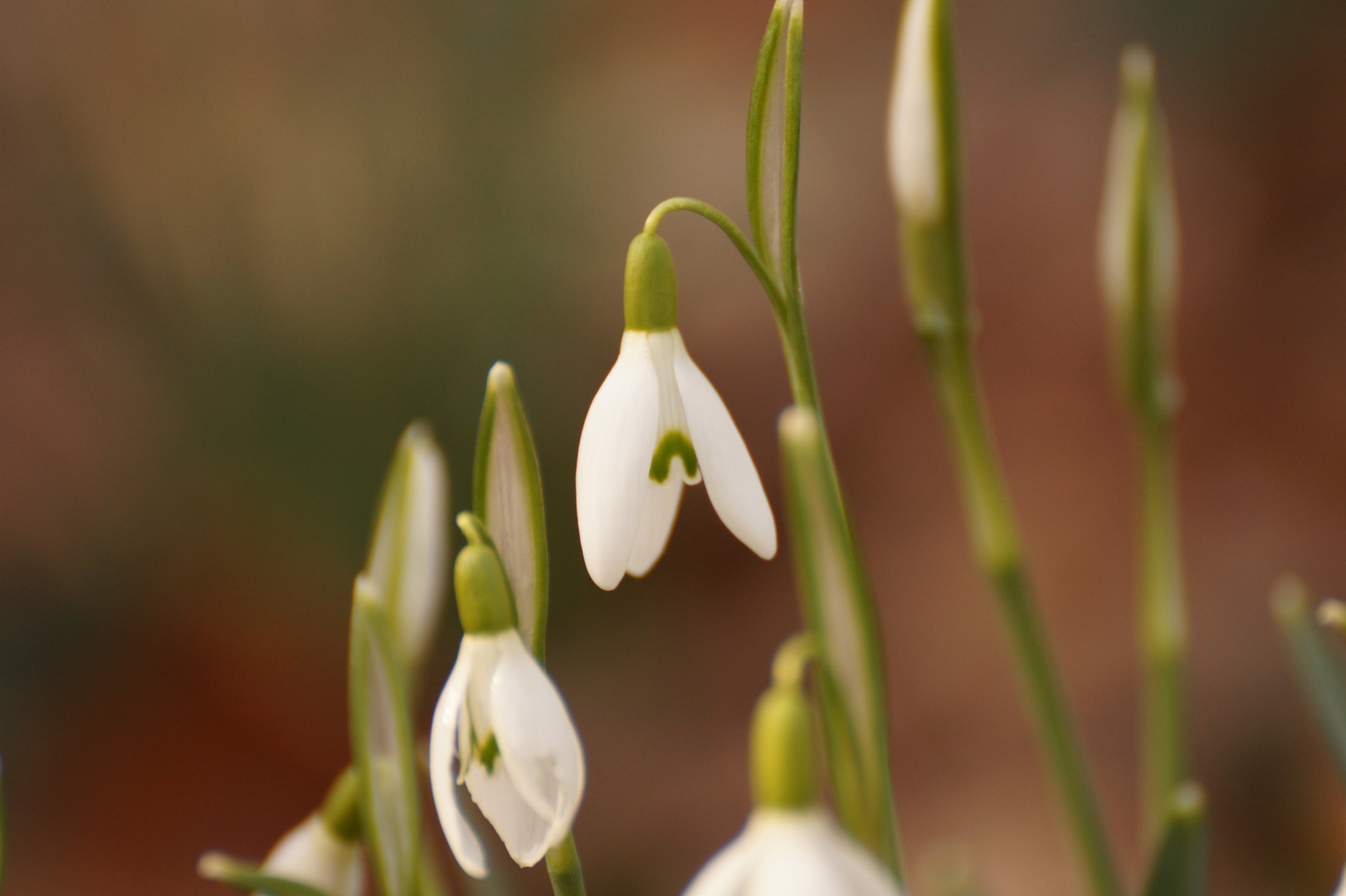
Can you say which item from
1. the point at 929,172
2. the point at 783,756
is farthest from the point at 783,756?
the point at 929,172

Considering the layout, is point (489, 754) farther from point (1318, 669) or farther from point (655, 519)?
point (1318, 669)

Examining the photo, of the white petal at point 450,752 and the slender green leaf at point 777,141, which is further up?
the slender green leaf at point 777,141

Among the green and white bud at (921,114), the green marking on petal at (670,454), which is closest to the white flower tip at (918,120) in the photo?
the green and white bud at (921,114)

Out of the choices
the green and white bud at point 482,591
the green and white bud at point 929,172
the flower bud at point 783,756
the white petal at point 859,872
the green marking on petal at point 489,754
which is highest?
the green and white bud at point 929,172

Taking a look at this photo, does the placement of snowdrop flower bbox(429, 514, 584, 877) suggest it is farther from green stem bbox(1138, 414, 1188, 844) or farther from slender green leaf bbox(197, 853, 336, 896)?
green stem bbox(1138, 414, 1188, 844)

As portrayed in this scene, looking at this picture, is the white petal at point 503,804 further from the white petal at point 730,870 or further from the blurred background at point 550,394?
the blurred background at point 550,394

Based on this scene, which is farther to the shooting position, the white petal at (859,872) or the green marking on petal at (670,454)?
the green marking on petal at (670,454)

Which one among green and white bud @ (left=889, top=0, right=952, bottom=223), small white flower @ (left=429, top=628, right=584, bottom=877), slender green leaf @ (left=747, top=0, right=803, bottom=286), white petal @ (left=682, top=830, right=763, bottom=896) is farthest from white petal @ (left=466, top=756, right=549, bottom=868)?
green and white bud @ (left=889, top=0, right=952, bottom=223)
